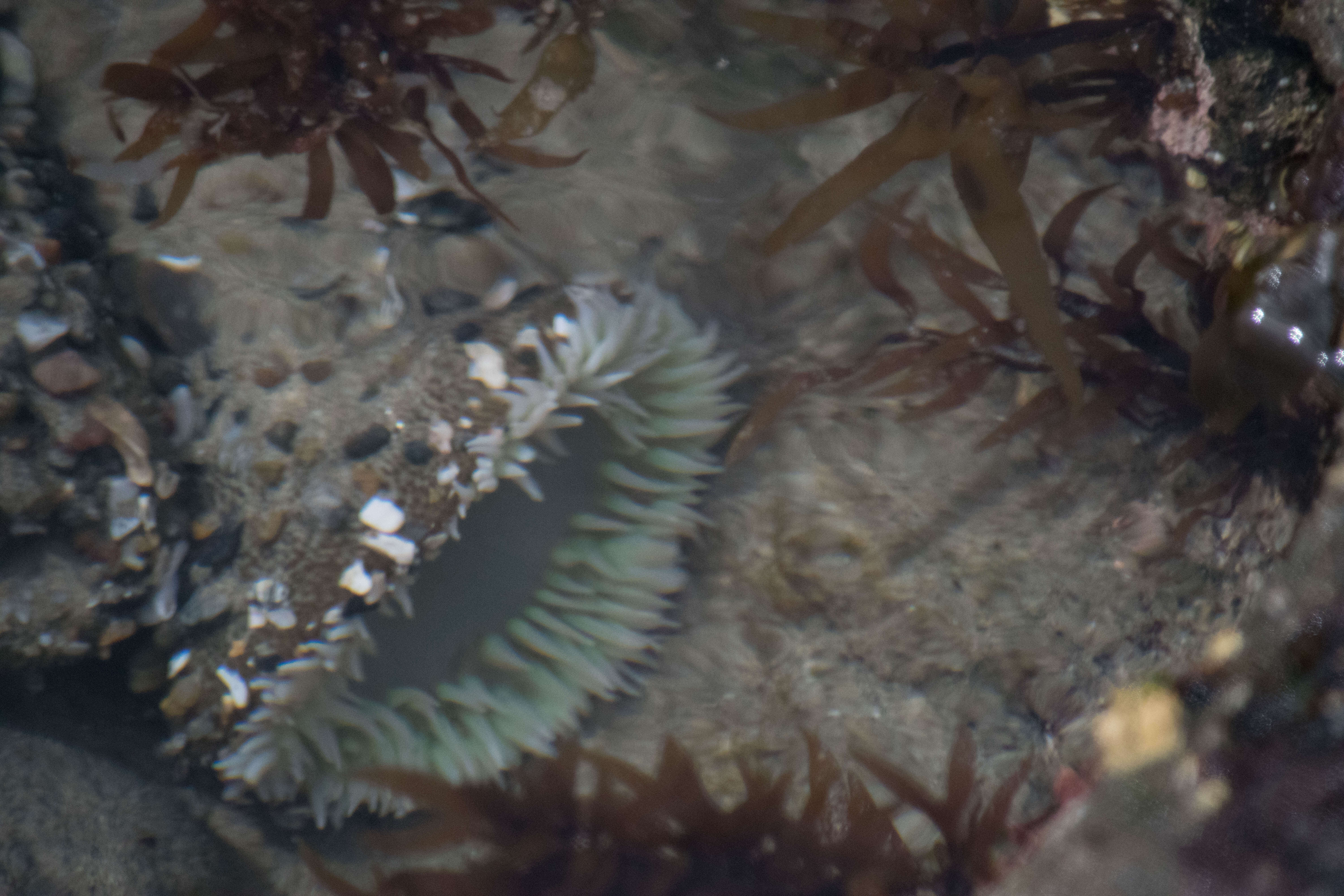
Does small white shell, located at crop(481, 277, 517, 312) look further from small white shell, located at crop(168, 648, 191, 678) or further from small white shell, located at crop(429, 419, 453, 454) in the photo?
small white shell, located at crop(168, 648, 191, 678)

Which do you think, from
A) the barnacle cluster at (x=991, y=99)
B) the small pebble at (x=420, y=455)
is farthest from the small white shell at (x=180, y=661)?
the barnacle cluster at (x=991, y=99)

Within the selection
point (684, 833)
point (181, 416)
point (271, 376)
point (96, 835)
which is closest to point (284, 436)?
point (271, 376)

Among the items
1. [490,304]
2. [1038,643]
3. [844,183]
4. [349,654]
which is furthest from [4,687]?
[1038,643]

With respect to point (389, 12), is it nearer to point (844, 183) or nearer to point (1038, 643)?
point (844, 183)

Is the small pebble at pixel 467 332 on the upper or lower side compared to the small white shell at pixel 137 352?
upper

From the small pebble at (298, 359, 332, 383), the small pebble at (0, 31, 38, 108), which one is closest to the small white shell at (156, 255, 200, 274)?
the small pebble at (298, 359, 332, 383)

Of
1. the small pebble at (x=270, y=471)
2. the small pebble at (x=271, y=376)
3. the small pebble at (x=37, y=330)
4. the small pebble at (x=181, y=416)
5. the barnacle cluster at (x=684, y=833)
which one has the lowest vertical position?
the barnacle cluster at (x=684, y=833)

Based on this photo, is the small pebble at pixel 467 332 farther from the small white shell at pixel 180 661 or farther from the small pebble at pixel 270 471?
the small white shell at pixel 180 661

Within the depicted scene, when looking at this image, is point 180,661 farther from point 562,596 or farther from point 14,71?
point 14,71
